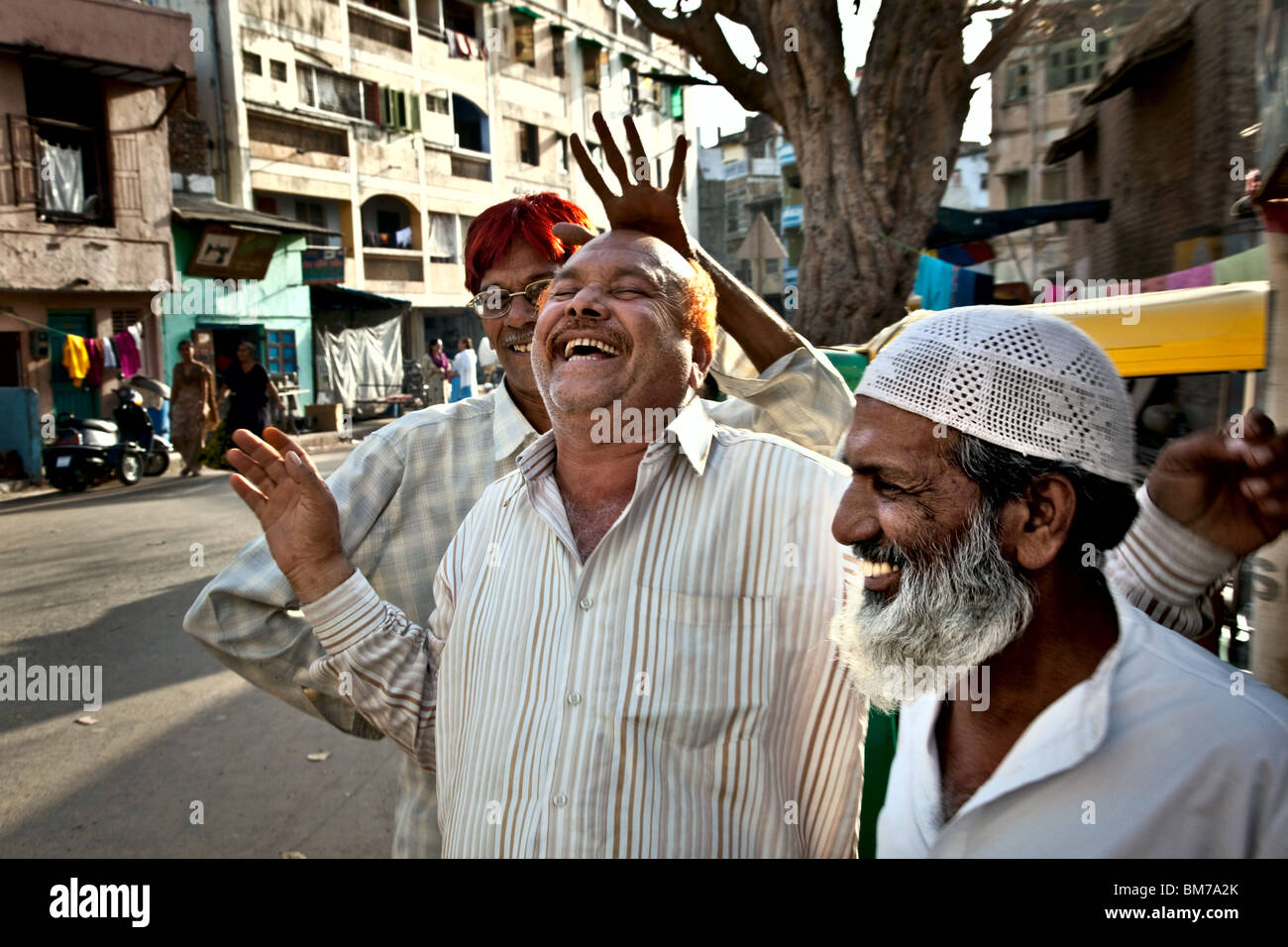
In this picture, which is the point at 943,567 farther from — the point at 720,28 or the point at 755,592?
the point at 720,28

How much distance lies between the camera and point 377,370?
25031 millimetres

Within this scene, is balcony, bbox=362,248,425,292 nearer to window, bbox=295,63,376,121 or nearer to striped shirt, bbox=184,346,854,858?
window, bbox=295,63,376,121

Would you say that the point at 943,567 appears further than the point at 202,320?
No

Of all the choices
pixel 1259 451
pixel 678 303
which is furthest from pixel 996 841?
pixel 678 303

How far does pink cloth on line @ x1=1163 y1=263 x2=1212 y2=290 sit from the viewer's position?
20.6 feet

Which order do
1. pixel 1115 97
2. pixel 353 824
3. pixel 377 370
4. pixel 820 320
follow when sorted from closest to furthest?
pixel 353 824
pixel 820 320
pixel 1115 97
pixel 377 370

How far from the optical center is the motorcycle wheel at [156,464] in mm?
13765

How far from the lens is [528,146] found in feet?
109

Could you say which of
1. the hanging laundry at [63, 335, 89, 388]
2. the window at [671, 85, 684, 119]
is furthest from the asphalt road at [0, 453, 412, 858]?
the window at [671, 85, 684, 119]

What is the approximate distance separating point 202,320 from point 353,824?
18.2 metres

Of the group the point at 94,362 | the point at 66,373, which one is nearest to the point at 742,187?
the point at 94,362

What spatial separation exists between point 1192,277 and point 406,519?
5962mm

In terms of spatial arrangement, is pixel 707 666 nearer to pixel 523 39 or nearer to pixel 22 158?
pixel 22 158

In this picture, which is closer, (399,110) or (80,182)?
(80,182)
